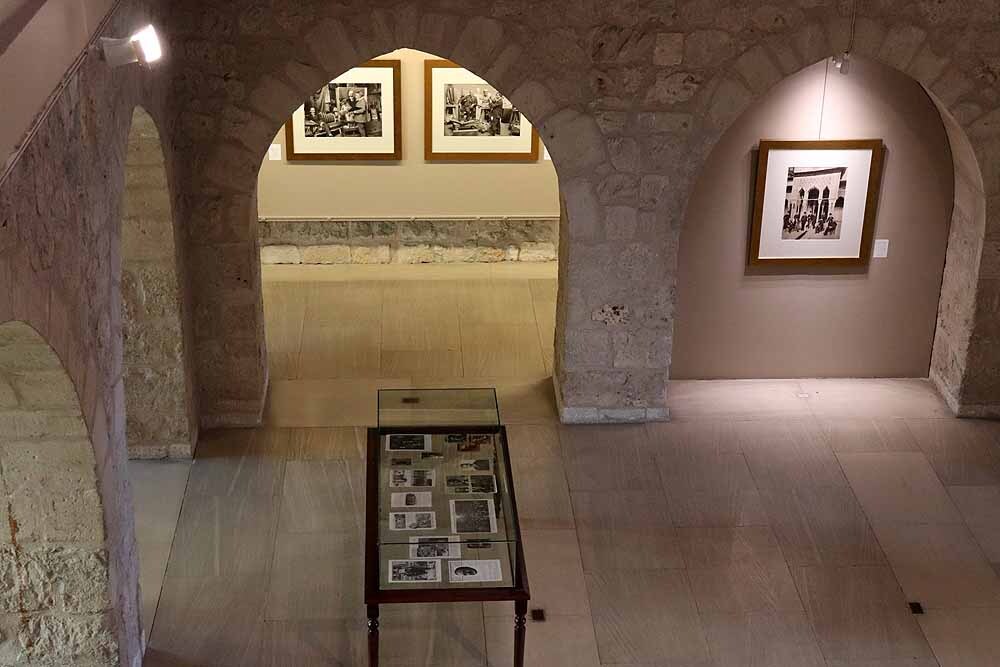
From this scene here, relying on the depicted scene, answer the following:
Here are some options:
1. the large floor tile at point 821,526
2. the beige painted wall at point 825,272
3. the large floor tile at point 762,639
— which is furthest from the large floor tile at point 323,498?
the beige painted wall at point 825,272

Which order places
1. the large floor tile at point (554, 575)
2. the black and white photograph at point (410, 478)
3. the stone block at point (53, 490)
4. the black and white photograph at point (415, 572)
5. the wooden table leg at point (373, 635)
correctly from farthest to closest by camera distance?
the large floor tile at point (554, 575), the black and white photograph at point (410, 478), the wooden table leg at point (373, 635), the black and white photograph at point (415, 572), the stone block at point (53, 490)

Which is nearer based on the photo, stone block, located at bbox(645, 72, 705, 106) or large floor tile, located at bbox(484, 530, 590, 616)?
large floor tile, located at bbox(484, 530, 590, 616)

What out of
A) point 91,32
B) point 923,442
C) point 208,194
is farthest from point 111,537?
point 923,442

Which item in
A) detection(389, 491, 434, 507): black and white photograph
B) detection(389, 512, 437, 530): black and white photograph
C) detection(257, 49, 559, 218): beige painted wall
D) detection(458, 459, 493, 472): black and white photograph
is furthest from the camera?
detection(257, 49, 559, 218): beige painted wall

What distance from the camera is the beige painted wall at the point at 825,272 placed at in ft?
25.4

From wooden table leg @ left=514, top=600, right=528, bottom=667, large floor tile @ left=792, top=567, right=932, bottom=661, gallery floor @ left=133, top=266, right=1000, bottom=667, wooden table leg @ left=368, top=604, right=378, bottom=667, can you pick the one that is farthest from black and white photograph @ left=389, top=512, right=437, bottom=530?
large floor tile @ left=792, top=567, right=932, bottom=661

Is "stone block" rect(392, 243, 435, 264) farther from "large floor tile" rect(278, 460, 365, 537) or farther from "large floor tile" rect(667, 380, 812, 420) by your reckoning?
"large floor tile" rect(278, 460, 365, 537)

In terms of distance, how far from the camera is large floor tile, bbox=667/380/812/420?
26.2ft

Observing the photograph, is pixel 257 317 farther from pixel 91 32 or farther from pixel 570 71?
pixel 91 32

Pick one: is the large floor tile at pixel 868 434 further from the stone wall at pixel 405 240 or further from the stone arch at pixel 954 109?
the stone wall at pixel 405 240

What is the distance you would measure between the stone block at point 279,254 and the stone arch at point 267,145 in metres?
2.74

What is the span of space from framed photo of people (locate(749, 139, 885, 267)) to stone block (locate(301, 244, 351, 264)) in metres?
3.94

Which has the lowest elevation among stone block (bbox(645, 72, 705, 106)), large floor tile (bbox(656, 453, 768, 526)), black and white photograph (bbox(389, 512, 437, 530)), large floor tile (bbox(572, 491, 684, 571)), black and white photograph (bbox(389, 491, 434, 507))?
large floor tile (bbox(572, 491, 684, 571))

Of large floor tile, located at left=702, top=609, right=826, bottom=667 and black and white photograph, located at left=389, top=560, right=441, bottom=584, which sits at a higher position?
black and white photograph, located at left=389, top=560, right=441, bottom=584
